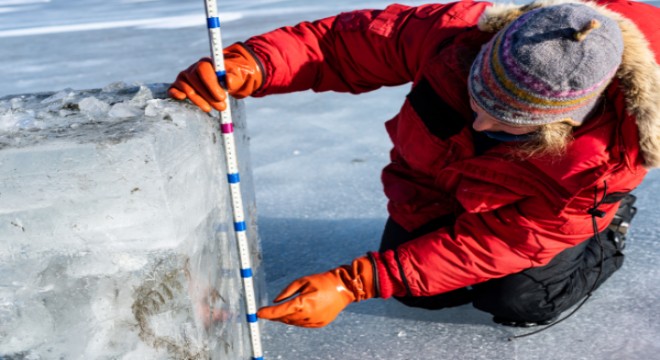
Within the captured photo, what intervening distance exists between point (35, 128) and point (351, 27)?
3.00 feet

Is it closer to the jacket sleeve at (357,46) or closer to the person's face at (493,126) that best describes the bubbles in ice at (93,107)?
the jacket sleeve at (357,46)

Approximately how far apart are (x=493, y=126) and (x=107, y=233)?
0.86 m

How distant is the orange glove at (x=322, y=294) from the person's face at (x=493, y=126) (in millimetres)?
429

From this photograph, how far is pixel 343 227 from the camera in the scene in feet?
7.54

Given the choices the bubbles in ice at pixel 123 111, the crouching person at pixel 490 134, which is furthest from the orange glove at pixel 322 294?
the bubbles in ice at pixel 123 111

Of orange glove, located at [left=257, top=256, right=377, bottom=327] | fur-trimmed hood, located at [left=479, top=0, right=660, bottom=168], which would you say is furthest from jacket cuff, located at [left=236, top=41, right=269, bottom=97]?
fur-trimmed hood, located at [left=479, top=0, right=660, bottom=168]

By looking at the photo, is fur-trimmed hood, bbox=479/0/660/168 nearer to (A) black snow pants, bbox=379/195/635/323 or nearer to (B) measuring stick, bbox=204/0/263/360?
(A) black snow pants, bbox=379/195/635/323

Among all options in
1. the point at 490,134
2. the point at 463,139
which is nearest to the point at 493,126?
the point at 490,134

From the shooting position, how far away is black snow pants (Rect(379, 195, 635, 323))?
5.74 ft

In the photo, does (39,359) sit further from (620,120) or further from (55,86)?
(55,86)

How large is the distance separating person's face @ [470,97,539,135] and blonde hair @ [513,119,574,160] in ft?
0.08

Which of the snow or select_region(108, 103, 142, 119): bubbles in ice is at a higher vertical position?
select_region(108, 103, 142, 119): bubbles in ice

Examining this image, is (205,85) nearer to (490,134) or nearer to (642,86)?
(490,134)

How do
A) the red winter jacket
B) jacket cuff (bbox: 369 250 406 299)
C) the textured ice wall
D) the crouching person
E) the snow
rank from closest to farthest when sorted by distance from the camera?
the textured ice wall, the crouching person, the red winter jacket, jacket cuff (bbox: 369 250 406 299), the snow
